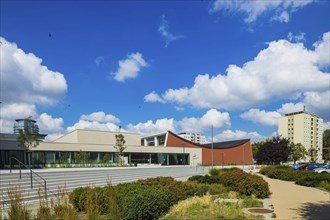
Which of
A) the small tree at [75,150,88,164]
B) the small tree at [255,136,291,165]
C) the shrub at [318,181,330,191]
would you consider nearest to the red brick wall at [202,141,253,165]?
the small tree at [255,136,291,165]

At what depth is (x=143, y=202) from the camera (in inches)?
333

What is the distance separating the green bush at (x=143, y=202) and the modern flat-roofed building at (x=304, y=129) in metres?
125

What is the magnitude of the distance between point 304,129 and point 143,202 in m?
128

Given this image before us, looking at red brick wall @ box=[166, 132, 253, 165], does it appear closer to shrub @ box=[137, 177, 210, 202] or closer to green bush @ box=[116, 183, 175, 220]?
shrub @ box=[137, 177, 210, 202]

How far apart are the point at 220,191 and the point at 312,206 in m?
4.41

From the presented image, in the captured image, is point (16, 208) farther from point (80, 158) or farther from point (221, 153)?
point (221, 153)

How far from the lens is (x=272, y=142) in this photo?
174 ft

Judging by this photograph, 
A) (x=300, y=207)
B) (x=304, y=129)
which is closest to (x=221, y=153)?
(x=304, y=129)

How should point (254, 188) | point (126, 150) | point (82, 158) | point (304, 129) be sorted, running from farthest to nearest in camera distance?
1. point (304, 129)
2. point (126, 150)
3. point (82, 158)
4. point (254, 188)

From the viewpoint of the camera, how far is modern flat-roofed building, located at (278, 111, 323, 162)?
123781 mm

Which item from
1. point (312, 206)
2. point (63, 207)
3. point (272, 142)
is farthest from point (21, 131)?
point (272, 142)

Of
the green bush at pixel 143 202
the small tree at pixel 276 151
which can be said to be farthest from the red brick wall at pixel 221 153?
the green bush at pixel 143 202

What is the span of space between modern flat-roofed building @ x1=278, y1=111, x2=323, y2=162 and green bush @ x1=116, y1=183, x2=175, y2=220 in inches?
4920

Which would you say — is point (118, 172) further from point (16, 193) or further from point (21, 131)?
point (16, 193)
